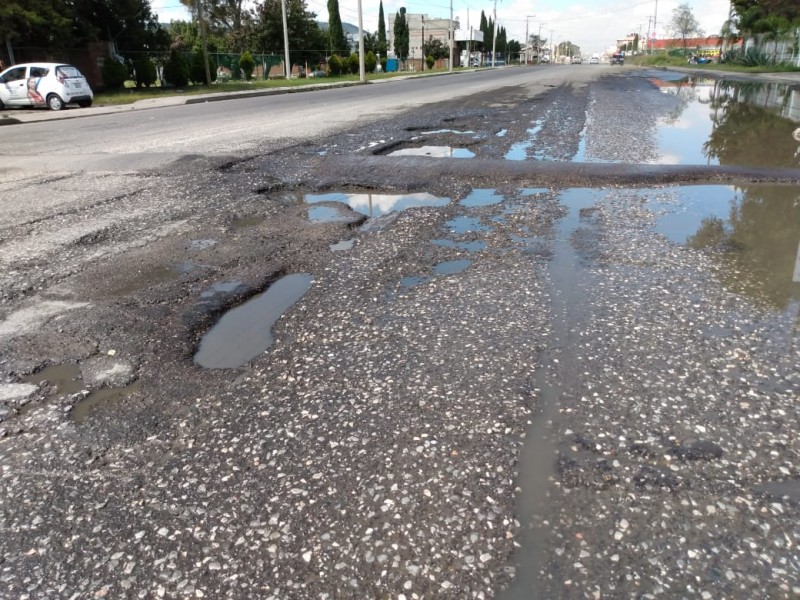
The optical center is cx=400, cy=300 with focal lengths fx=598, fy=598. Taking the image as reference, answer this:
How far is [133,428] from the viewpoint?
3.02 meters

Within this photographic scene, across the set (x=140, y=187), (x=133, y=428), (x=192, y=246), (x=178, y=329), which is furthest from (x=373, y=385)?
(x=140, y=187)

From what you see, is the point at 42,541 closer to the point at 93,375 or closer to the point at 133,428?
the point at 133,428

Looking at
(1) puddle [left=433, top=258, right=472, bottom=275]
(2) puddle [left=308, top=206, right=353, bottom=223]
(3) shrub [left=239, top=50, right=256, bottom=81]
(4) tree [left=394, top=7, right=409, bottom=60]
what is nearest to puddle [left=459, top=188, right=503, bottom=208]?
(2) puddle [left=308, top=206, right=353, bottom=223]

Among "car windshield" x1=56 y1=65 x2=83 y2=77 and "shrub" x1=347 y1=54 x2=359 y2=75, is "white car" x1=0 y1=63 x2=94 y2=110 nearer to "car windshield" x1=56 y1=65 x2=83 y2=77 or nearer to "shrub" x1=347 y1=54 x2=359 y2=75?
"car windshield" x1=56 y1=65 x2=83 y2=77

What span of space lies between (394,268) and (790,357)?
2895 mm

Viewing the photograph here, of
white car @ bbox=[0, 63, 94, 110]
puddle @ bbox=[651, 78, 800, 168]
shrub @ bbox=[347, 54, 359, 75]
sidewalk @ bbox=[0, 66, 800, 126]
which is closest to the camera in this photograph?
puddle @ bbox=[651, 78, 800, 168]

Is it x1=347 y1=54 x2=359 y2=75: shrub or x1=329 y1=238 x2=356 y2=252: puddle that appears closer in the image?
x1=329 y1=238 x2=356 y2=252: puddle

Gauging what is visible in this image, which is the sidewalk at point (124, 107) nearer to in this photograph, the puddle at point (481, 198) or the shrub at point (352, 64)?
the puddle at point (481, 198)

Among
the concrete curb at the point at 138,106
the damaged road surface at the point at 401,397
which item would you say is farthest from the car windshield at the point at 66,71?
the damaged road surface at the point at 401,397

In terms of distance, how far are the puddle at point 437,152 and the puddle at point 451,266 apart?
566 centimetres

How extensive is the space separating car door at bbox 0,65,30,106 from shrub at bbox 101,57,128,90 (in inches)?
349

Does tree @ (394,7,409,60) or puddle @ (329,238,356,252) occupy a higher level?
tree @ (394,7,409,60)

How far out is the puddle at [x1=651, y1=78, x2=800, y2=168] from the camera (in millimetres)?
10312

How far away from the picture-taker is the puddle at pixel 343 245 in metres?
5.69
